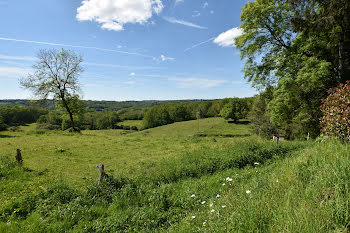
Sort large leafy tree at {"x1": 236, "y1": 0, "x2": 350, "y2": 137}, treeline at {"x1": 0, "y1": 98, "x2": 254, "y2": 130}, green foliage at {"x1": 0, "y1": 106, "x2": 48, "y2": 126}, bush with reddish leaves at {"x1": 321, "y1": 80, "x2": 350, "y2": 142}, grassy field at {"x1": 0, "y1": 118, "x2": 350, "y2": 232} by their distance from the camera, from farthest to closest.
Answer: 1. green foliage at {"x1": 0, "y1": 106, "x2": 48, "y2": 126}
2. treeline at {"x1": 0, "y1": 98, "x2": 254, "y2": 130}
3. large leafy tree at {"x1": 236, "y1": 0, "x2": 350, "y2": 137}
4. bush with reddish leaves at {"x1": 321, "y1": 80, "x2": 350, "y2": 142}
5. grassy field at {"x1": 0, "y1": 118, "x2": 350, "y2": 232}

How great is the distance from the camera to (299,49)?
13.2 m

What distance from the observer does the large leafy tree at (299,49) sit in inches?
455

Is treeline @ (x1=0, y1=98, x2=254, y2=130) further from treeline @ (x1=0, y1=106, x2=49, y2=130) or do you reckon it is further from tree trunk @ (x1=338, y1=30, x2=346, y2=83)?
tree trunk @ (x1=338, y1=30, x2=346, y2=83)

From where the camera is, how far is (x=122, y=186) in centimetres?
668

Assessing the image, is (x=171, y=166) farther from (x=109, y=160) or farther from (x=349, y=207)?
(x=349, y=207)

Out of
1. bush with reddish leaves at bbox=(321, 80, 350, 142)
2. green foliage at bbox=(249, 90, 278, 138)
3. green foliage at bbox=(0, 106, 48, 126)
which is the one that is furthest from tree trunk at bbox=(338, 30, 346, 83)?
green foliage at bbox=(0, 106, 48, 126)

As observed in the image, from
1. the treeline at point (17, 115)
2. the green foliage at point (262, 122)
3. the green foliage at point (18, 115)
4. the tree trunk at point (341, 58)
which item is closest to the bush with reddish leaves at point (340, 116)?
the tree trunk at point (341, 58)

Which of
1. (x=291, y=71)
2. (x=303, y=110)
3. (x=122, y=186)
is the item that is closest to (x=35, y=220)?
(x=122, y=186)

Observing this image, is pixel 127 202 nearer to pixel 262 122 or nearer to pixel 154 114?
pixel 262 122

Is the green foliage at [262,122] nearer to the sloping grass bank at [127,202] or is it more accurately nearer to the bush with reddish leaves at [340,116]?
the bush with reddish leaves at [340,116]

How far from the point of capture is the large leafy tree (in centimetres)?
1156

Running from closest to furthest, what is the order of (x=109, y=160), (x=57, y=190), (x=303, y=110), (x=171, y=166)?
1. (x=57, y=190)
2. (x=171, y=166)
3. (x=109, y=160)
4. (x=303, y=110)

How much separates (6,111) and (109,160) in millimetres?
85529

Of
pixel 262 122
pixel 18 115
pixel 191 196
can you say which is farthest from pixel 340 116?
pixel 18 115
